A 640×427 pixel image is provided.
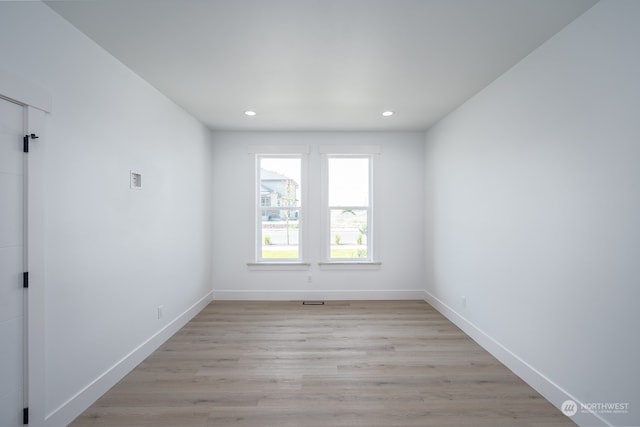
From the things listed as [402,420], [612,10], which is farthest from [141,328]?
[612,10]

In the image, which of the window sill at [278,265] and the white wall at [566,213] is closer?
the white wall at [566,213]

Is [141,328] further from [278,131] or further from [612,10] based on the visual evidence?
[612,10]

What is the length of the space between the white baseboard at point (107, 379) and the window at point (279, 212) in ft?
5.56

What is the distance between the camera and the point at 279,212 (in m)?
5.00

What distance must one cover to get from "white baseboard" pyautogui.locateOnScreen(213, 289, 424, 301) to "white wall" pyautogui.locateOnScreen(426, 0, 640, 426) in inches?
62.2

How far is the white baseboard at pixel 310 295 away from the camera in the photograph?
488 centimetres

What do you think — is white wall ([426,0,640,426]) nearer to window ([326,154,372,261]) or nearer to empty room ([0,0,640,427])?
empty room ([0,0,640,427])

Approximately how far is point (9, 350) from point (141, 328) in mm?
1266

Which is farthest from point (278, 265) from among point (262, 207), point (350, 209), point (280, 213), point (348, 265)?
point (350, 209)

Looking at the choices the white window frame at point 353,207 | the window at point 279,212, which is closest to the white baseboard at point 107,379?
the window at point 279,212

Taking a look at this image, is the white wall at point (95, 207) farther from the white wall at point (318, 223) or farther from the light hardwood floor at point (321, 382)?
the white wall at point (318, 223)

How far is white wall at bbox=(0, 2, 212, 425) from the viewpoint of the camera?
6.36ft

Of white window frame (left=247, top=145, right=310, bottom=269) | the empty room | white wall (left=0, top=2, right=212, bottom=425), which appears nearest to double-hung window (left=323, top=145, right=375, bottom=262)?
white window frame (left=247, top=145, right=310, bottom=269)

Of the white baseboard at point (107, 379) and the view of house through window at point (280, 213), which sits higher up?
the view of house through window at point (280, 213)
